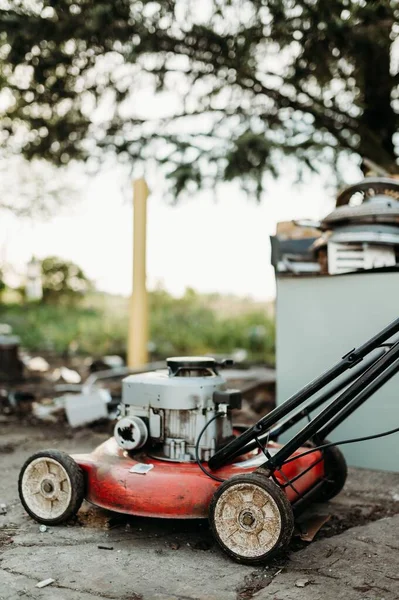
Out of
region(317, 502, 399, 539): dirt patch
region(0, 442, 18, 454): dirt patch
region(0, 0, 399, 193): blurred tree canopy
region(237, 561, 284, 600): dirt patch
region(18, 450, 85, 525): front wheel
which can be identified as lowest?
region(317, 502, 399, 539): dirt patch

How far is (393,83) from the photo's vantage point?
7090 mm

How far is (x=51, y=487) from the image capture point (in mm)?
3191

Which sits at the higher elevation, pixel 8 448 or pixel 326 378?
pixel 326 378

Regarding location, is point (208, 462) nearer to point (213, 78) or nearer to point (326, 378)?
point (326, 378)

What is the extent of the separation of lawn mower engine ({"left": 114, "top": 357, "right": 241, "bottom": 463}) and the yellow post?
3601 mm

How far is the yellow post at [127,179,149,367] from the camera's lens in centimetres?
695

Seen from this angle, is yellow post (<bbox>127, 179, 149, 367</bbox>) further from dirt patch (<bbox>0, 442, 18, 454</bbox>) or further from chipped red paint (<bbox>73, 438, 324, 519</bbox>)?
chipped red paint (<bbox>73, 438, 324, 519</bbox>)

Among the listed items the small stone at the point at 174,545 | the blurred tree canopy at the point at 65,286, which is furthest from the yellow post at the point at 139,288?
the blurred tree canopy at the point at 65,286

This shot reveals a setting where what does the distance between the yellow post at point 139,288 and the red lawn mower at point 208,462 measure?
3.45m

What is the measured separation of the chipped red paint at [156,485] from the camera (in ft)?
9.71

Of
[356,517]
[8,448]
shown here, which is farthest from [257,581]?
[8,448]

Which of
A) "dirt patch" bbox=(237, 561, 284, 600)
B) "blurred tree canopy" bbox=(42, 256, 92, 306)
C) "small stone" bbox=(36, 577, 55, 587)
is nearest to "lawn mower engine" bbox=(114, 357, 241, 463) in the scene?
"dirt patch" bbox=(237, 561, 284, 600)

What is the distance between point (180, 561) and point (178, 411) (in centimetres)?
73

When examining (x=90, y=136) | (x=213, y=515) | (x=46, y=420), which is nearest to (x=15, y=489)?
(x=213, y=515)
